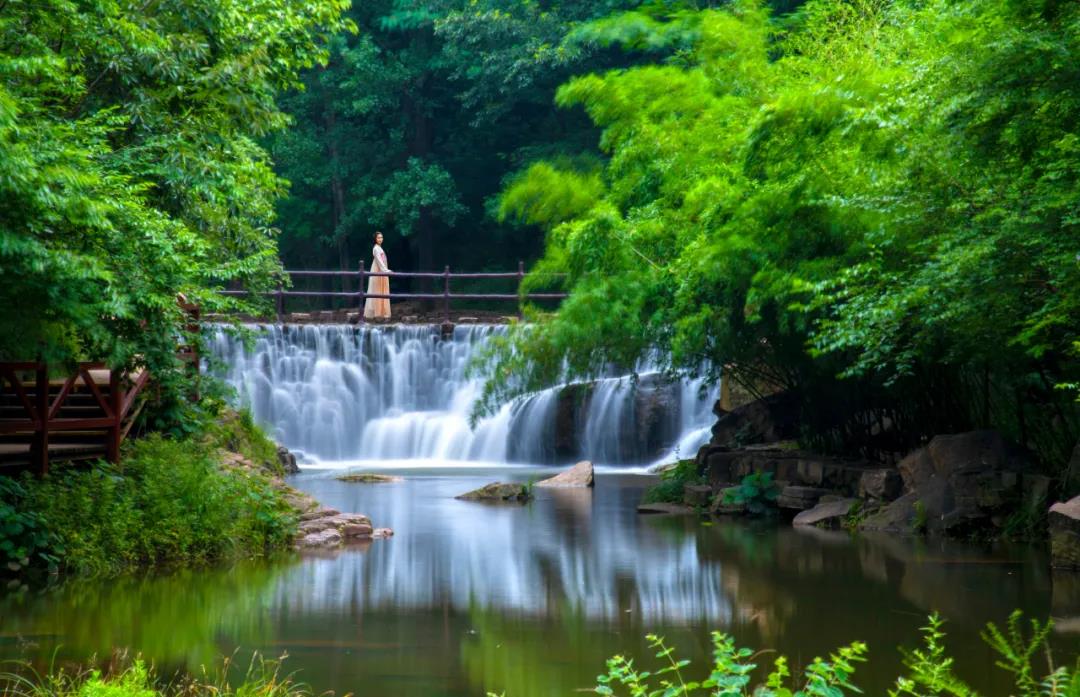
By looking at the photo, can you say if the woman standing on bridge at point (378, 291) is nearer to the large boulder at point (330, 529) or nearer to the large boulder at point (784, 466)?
the large boulder at point (784, 466)

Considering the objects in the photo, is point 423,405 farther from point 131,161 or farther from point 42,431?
point 131,161

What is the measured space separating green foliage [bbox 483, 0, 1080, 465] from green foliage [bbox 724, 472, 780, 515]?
3.60 feet

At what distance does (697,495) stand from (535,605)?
7378 mm

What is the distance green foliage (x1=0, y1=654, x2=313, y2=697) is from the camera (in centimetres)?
643

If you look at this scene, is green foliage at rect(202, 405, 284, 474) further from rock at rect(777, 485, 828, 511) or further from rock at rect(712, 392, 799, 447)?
rock at rect(777, 485, 828, 511)

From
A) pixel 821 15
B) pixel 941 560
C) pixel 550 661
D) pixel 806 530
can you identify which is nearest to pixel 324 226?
pixel 821 15

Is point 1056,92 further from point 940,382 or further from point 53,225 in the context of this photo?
point 53,225

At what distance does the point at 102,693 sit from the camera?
5.84 metres

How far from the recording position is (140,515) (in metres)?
12.6

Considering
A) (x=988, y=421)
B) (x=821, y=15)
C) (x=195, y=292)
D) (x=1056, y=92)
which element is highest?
(x=821, y=15)

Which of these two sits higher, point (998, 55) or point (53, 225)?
point (998, 55)

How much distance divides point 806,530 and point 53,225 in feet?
28.1

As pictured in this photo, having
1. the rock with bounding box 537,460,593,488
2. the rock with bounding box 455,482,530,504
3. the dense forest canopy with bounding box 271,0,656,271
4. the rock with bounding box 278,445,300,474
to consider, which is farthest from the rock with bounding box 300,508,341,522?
the dense forest canopy with bounding box 271,0,656,271

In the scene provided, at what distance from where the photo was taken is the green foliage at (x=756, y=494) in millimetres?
16772
